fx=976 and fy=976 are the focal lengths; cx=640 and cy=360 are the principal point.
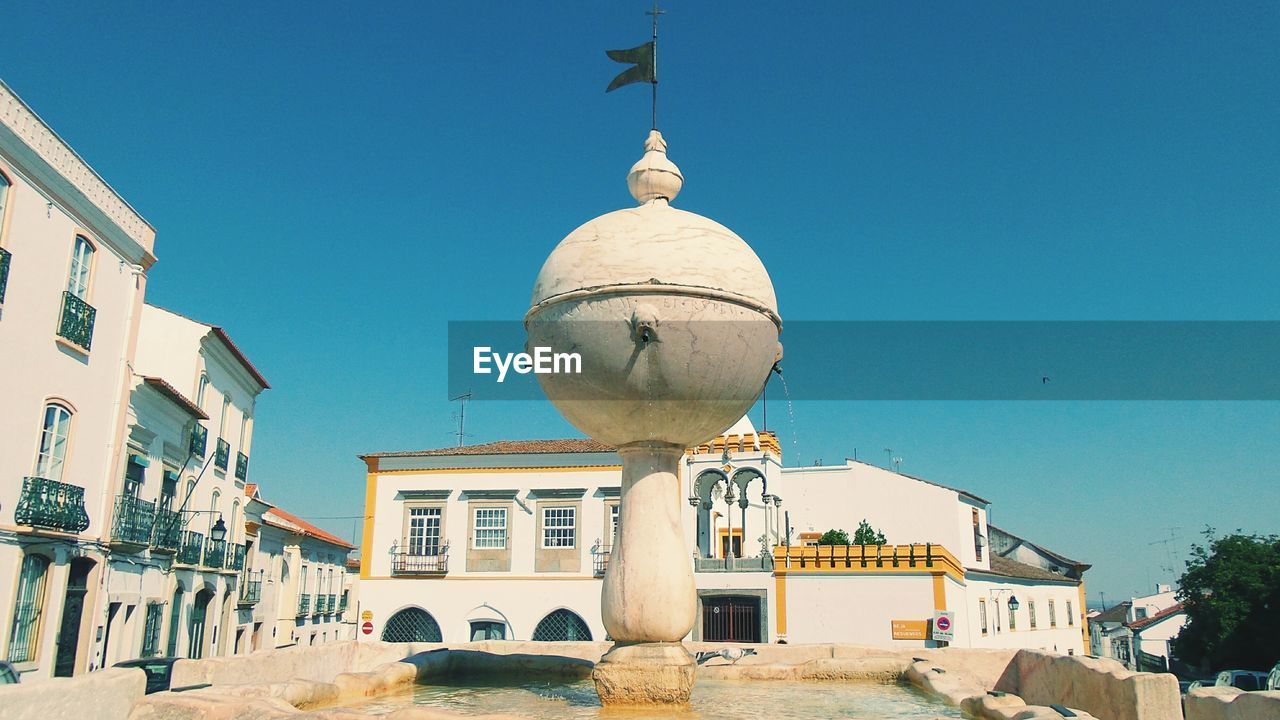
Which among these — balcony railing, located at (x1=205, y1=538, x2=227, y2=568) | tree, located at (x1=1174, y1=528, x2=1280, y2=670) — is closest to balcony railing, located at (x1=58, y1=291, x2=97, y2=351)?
balcony railing, located at (x1=205, y1=538, x2=227, y2=568)

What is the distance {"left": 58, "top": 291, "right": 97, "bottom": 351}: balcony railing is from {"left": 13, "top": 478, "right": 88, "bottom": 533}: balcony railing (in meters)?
2.49

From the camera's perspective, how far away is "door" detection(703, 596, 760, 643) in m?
27.5

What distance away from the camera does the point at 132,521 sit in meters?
19.7

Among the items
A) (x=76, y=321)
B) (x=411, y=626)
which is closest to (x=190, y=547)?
(x=76, y=321)

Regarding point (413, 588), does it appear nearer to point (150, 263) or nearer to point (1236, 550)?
point (150, 263)

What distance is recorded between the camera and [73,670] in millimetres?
17578

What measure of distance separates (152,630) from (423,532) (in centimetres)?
1122

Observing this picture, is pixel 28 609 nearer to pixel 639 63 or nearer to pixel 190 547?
pixel 190 547

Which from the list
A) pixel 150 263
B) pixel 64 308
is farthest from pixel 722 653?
pixel 150 263

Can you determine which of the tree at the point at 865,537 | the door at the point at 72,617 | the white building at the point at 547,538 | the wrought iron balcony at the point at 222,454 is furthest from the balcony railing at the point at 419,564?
the door at the point at 72,617

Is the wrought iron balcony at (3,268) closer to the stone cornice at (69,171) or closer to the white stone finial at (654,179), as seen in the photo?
the stone cornice at (69,171)

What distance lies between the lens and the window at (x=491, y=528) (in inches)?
1264

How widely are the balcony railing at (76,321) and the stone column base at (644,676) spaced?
13.5 meters

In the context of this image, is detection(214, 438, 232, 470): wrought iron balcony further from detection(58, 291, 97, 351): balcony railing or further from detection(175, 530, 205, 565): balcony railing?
detection(58, 291, 97, 351): balcony railing
